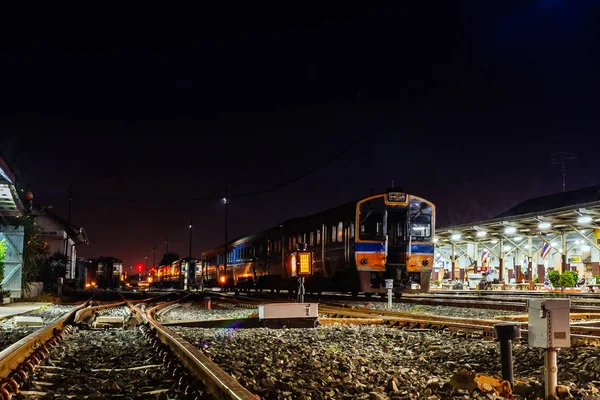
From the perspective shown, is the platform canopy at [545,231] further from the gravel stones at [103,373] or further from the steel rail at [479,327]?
the gravel stones at [103,373]

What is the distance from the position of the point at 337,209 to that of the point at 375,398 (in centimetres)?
1567

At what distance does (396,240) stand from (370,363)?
13.3 m

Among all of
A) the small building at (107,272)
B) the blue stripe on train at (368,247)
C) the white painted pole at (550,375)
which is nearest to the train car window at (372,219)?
the blue stripe on train at (368,247)

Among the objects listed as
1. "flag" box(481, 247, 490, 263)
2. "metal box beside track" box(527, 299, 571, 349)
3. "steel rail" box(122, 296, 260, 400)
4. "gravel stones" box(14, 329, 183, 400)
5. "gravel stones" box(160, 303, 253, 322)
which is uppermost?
"flag" box(481, 247, 490, 263)

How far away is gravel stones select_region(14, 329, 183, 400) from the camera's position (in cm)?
472

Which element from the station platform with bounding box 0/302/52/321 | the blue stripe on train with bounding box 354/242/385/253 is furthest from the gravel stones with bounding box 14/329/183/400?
the blue stripe on train with bounding box 354/242/385/253

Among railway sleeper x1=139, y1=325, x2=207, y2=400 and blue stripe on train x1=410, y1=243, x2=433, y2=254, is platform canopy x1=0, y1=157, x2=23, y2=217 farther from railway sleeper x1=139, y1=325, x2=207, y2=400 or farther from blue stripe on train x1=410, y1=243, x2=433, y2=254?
blue stripe on train x1=410, y1=243, x2=433, y2=254

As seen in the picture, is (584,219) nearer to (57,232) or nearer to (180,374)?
(180,374)

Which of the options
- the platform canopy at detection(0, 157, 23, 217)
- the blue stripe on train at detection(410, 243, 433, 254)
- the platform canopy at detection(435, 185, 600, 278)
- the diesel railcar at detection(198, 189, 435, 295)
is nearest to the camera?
the platform canopy at detection(0, 157, 23, 217)

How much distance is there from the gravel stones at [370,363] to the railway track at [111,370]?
0.41 m

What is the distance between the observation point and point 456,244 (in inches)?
1537

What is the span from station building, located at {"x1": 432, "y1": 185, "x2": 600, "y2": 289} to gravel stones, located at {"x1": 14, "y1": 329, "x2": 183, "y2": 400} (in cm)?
2030

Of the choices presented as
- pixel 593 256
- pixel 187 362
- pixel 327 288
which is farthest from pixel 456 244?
pixel 187 362

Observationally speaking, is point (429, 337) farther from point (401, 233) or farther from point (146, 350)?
point (401, 233)
